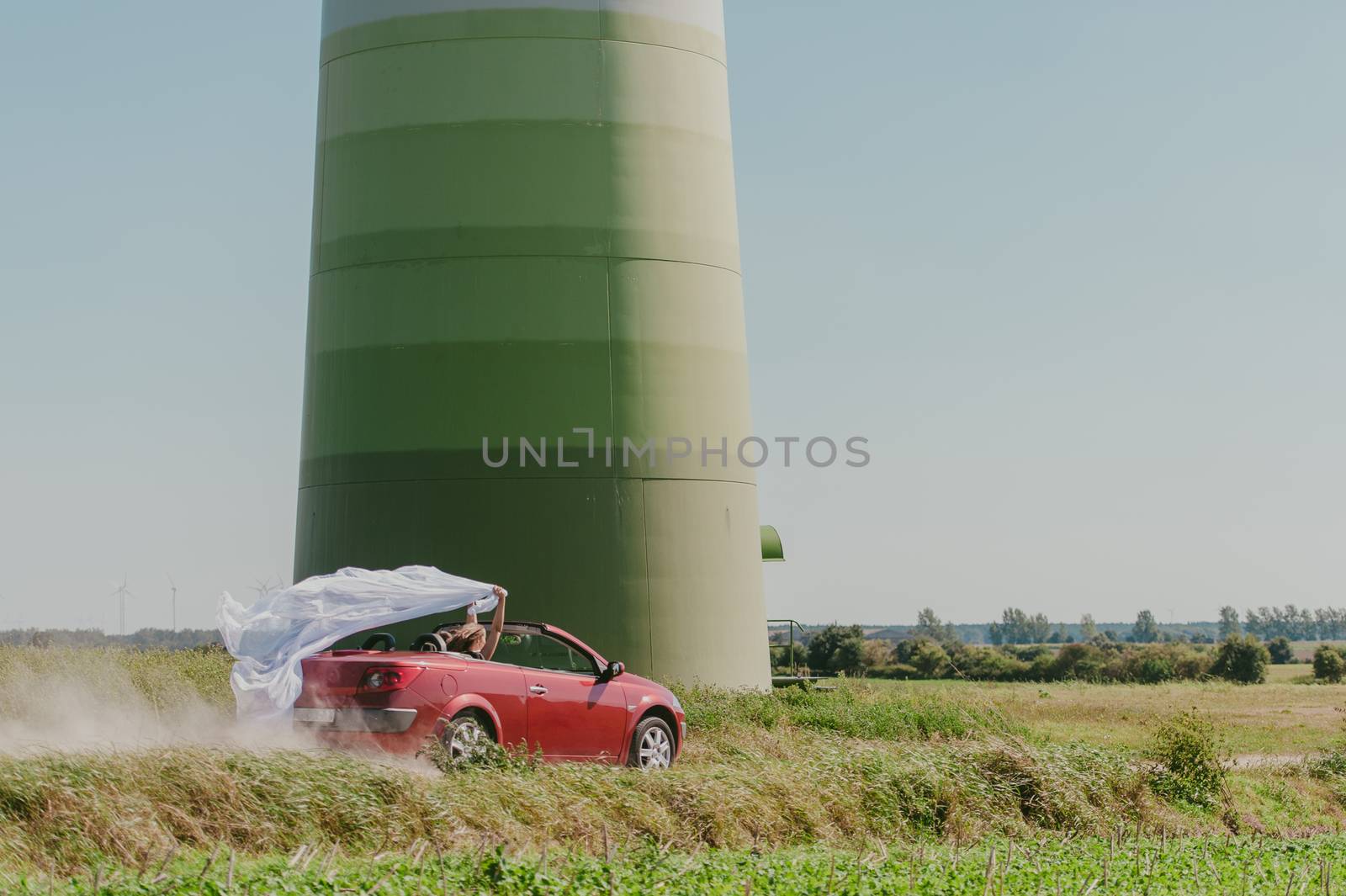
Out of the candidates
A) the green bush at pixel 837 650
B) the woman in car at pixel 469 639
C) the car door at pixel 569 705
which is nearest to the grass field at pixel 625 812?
the car door at pixel 569 705

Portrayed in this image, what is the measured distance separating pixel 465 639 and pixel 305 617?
1.73m

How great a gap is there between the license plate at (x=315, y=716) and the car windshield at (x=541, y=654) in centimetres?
212

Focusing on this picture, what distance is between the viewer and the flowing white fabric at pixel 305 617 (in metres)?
14.1

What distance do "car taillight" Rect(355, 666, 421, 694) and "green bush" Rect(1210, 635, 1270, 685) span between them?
138ft

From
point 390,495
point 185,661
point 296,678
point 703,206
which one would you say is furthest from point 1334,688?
point 296,678

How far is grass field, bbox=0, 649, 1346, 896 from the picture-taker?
33.6 ft

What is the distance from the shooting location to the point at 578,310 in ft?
74.9

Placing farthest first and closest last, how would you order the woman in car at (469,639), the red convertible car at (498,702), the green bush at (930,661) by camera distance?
the green bush at (930,661) < the woman in car at (469,639) < the red convertible car at (498,702)

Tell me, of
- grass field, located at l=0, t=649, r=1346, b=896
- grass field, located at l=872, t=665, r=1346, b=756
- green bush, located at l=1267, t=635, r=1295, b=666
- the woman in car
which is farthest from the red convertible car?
green bush, located at l=1267, t=635, r=1295, b=666

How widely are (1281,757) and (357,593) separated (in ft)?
45.1

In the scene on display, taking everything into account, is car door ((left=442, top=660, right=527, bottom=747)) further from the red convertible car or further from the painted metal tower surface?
the painted metal tower surface

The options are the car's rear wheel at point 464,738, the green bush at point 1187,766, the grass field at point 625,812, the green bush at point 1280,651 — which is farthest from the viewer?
the green bush at point 1280,651

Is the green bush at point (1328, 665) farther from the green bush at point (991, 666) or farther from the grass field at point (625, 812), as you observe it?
the grass field at point (625, 812)

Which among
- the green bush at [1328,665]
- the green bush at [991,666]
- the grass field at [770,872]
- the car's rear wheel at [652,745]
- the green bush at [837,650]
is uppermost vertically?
the green bush at [837,650]
